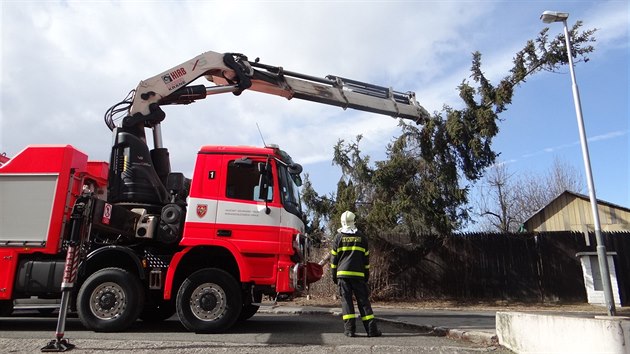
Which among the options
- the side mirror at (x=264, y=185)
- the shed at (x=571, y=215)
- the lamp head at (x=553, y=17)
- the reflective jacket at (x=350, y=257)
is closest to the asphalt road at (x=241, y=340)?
the reflective jacket at (x=350, y=257)

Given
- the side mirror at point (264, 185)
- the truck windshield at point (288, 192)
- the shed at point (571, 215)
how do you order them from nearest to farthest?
1. the side mirror at point (264, 185)
2. the truck windshield at point (288, 192)
3. the shed at point (571, 215)

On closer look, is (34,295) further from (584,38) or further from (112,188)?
(584,38)

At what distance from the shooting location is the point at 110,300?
7.44 meters

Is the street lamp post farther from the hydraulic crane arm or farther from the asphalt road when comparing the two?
the hydraulic crane arm

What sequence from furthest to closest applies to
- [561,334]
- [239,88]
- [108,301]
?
[239,88] < [108,301] < [561,334]

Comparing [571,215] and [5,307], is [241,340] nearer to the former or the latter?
[5,307]

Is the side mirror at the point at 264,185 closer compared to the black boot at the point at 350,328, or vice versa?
the black boot at the point at 350,328

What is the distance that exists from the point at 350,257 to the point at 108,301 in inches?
157

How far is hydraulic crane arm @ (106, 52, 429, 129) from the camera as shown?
9086 mm

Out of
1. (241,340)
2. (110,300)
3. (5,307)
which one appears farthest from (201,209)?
(5,307)

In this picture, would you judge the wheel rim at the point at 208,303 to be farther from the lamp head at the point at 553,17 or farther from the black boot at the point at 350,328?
the lamp head at the point at 553,17

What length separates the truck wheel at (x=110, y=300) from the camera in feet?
24.1

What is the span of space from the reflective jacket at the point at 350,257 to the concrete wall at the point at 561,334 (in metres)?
2.07

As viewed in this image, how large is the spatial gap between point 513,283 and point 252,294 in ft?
34.4
